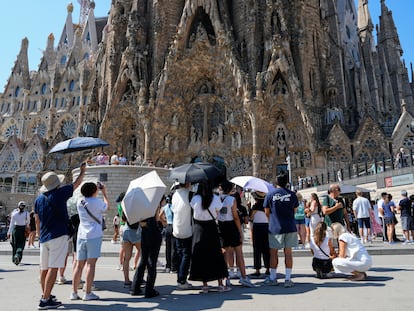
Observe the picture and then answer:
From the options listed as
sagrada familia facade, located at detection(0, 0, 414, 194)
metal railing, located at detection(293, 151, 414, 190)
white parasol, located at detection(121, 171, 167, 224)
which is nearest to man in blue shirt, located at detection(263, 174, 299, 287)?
white parasol, located at detection(121, 171, 167, 224)

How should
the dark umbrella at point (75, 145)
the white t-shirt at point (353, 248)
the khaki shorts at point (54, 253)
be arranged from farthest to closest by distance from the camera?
1. the dark umbrella at point (75, 145)
2. the white t-shirt at point (353, 248)
3. the khaki shorts at point (54, 253)

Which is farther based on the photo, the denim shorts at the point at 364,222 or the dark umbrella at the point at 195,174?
the denim shorts at the point at 364,222

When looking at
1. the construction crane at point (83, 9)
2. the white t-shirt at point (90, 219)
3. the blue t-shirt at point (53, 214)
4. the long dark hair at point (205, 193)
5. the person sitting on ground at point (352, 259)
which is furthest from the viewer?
the construction crane at point (83, 9)

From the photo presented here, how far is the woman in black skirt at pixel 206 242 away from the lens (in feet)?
16.9

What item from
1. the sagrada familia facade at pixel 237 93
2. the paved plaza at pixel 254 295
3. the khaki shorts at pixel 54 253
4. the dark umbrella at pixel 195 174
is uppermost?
the sagrada familia facade at pixel 237 93

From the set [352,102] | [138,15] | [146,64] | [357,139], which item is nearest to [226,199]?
[357,139]

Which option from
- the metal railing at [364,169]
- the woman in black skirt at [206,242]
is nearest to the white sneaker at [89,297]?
the woman in black skirt at [206,242]

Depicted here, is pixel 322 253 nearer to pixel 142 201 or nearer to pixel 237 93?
pixel 142 201

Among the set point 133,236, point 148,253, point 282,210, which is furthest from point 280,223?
point 133,236

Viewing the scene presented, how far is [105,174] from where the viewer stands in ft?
55.2

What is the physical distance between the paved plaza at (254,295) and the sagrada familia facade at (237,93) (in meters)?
19.1

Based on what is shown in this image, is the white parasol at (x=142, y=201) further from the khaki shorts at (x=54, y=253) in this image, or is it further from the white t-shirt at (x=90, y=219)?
the khaki shorts at (x=54, y=253)

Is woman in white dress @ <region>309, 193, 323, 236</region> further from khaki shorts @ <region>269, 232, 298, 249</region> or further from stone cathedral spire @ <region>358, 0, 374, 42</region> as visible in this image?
stone cathedral spire @ <region>358, 0, 374, 42</region>

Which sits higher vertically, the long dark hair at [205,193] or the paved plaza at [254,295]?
the long dark hair at [205,193]
